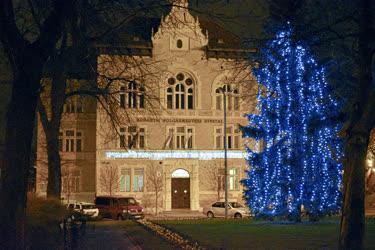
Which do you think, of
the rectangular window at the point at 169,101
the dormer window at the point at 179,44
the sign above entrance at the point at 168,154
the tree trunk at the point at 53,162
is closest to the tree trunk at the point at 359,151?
the tree trunk at the point at 53,162

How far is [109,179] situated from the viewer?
179 ft

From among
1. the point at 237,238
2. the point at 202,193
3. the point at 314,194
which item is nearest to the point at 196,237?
the point at 237,238

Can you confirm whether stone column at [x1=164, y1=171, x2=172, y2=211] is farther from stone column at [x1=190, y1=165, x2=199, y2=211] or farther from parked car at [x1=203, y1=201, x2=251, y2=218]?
parked car at [x1=203, y1=201, x2=251, y2=218]

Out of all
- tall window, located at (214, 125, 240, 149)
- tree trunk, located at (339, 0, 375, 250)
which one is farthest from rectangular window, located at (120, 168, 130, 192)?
tree trunk, located at (339, 0, 375, 250)

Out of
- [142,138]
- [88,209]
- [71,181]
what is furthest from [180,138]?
[88,209]

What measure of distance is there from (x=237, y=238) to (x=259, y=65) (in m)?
9.75

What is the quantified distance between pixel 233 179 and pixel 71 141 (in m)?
15.3

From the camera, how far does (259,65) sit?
2912cm

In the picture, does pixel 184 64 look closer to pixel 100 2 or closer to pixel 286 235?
pixel 286 235

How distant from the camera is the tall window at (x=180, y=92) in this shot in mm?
56875

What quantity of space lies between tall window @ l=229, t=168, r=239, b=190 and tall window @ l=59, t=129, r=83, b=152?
14.0 meters

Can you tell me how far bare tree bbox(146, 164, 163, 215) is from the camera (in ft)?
181

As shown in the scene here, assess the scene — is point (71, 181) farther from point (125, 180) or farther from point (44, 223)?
point (44, 223)

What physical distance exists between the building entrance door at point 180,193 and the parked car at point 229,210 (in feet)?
22.3
